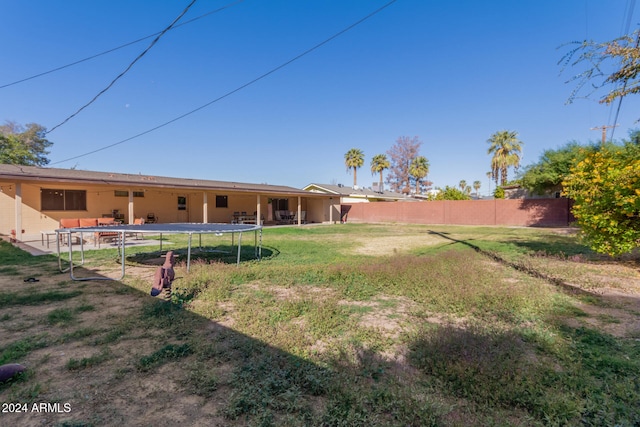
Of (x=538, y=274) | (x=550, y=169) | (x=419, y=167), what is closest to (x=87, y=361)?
(x=538, y=274)

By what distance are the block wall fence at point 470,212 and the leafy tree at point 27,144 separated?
28.7 metres

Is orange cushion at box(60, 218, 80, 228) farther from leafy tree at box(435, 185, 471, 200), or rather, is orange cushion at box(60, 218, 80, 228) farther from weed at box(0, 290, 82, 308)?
leafy tree at box(435, 185, 471, 200)

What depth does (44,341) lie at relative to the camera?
312 centimetres

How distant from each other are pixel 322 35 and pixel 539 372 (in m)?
10.2

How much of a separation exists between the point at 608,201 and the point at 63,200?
20.3 meters

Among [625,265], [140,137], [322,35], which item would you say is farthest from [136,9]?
[625,265]

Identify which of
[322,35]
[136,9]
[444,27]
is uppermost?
[444,27]

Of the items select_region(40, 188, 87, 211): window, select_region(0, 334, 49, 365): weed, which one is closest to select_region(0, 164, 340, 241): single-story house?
select_region(40, 188, 87, 211): window

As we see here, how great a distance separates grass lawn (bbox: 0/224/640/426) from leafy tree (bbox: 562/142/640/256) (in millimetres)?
1164

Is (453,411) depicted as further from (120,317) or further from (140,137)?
(140,137)

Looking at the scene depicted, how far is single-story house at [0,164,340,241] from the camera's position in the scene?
40.1 ft

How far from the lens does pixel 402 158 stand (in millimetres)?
44062

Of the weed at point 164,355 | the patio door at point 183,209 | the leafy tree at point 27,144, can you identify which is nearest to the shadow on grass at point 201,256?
the weed at point 164,355

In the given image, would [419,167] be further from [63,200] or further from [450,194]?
[63,200]
